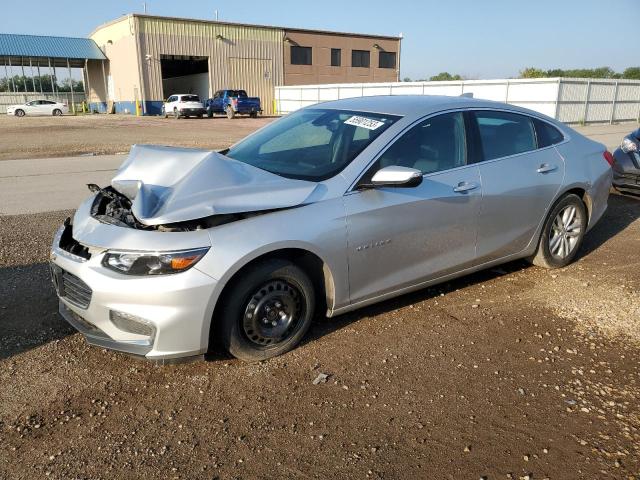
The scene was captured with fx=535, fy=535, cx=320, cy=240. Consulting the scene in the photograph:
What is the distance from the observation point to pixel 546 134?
501cm

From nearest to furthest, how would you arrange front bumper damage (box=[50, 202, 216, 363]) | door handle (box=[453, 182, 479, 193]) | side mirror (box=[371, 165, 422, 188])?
front bumper damage (box=[50, 202, 216, 363])
side mirror (box=[371, 165, 422, 188])
door handle (box=[453, 182, 479, 193])

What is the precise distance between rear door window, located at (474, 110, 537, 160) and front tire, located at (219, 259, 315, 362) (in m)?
2.01

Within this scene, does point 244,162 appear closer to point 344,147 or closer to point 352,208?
point 344,147

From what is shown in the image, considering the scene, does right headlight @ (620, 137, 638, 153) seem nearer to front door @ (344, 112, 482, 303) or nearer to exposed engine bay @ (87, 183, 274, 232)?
front door @ (344, 112, 482, 303)

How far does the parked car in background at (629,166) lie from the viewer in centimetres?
786

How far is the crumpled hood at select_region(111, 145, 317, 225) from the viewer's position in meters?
3.20

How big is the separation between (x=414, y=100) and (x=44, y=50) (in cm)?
5044

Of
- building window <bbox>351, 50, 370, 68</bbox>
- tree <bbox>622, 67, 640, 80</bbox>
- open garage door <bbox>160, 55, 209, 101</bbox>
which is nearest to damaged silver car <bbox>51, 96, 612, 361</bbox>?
open garage door <bbox>160, 55, 209, 101</bbox>

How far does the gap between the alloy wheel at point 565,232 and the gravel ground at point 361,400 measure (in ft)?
2.68

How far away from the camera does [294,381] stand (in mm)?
3316

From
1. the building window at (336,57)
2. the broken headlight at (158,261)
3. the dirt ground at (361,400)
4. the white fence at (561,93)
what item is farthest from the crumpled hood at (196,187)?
the building window at (336,57)

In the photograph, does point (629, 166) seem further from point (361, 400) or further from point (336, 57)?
point (336, 57)

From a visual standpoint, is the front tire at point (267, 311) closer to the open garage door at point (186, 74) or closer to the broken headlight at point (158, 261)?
the broken headlight at point (158, 261)

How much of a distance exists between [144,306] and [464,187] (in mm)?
2523
